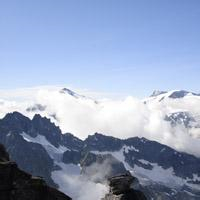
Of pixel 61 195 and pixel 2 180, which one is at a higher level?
pixel 2 180

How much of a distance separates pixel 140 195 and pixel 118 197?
295cm

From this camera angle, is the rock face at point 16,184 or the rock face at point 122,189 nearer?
the rock face at point 16,184

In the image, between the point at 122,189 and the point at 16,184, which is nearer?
the point at 16,184

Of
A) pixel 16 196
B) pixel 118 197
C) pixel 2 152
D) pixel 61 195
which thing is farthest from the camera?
pixel 2 152

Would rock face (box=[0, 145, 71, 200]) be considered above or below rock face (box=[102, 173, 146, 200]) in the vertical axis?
above

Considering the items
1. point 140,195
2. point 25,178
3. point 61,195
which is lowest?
point 140,195

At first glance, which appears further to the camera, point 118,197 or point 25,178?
point 118,197

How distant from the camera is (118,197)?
59.3 m

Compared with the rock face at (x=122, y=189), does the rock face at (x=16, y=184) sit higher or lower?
higher

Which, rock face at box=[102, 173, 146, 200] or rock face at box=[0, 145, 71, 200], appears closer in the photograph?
rock face at box=[0, 145, 71, 200]

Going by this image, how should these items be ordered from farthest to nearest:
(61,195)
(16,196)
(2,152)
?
(2,152)
(61,195)
(16,196)

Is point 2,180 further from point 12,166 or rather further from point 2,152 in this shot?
point 2,152

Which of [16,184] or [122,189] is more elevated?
[16,184]

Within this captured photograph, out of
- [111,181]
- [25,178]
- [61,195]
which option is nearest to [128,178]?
[111,181]
